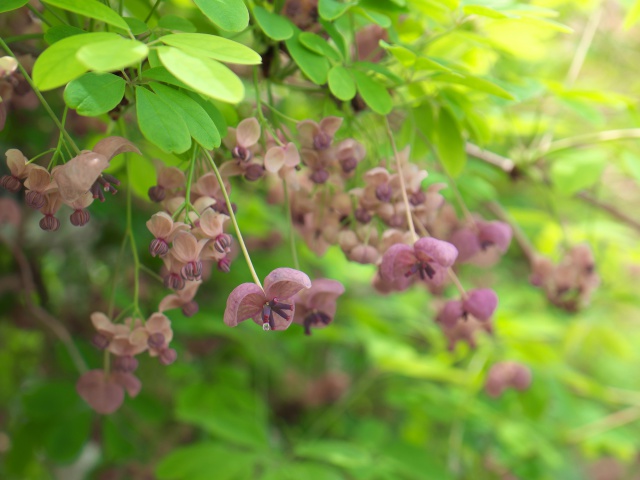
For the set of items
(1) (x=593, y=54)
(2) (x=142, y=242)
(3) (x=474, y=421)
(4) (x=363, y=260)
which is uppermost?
(4) (x=363, y=260)

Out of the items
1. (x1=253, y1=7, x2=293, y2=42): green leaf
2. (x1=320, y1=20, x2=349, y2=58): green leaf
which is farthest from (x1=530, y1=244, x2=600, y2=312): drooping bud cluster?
(x1=253, y1=7, x2=293, y2=42): green leaf

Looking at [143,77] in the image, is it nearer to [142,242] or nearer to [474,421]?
[142,242]

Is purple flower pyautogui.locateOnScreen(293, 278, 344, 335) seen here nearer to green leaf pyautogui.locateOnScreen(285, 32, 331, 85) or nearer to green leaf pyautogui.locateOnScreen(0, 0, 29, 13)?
green leaf pyautogui.locateOnScreen(285, 32, 331, 85)

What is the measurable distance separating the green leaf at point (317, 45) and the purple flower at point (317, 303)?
30cm

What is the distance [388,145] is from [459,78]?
211 millimetres

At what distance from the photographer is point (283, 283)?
692 millimetres

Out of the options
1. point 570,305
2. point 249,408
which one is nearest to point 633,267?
point 570,305

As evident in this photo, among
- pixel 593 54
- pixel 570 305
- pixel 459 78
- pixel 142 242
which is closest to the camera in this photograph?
pixel 459 78

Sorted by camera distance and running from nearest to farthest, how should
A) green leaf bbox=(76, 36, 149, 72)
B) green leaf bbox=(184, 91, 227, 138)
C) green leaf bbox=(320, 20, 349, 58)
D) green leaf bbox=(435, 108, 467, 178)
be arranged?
1. green leaf bbox=(76, 36, 149, 72)
2. green leaf bbox=(184, 91, 227, 138)
3. green leaf bbox=(320, 20, 349, 58)
4. green leaf bbox=(435, 108, 467, 178)

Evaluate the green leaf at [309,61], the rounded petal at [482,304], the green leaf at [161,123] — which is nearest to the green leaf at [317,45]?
the green leaf at [309,61]

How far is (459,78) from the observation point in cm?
83

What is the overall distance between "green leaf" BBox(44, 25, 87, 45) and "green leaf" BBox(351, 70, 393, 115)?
0.35 metres

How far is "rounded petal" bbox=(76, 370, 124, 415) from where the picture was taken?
91 centimetres

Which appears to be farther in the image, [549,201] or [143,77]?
[549,201]
